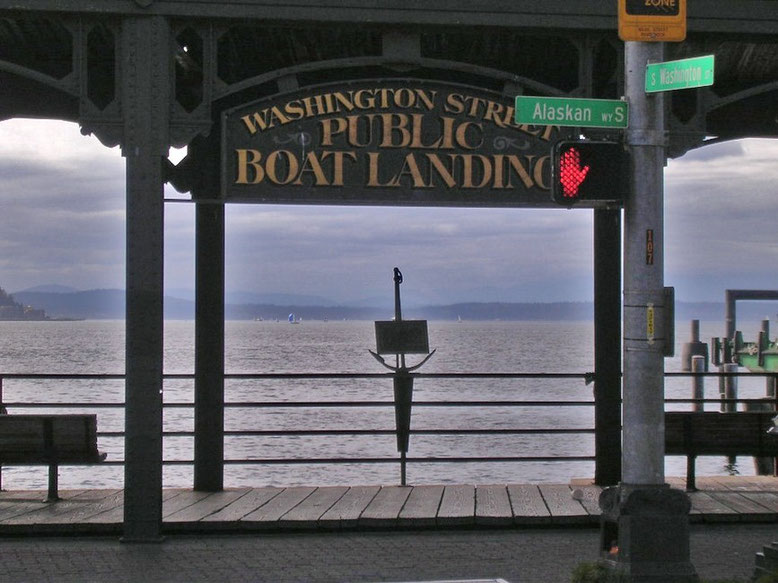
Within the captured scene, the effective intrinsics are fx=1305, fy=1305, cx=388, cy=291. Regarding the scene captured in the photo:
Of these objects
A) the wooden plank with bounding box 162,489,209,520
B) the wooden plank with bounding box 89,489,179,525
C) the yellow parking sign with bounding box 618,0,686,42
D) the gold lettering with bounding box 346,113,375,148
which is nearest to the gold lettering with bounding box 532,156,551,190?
the gold lettering with bounding box 346,113,375,148

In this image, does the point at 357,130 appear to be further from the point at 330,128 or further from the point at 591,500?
the point at 591,500

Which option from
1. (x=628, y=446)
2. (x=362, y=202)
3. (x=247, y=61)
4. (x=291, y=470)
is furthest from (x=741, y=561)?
(x=291, y=470)

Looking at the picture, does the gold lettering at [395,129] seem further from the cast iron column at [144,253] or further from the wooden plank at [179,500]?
the wooden plank at [179,500]

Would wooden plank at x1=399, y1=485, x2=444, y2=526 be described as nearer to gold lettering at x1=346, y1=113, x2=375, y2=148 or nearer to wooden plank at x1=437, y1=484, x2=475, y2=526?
wooden plank at x1=437, y1=484, x2=475, y2=526

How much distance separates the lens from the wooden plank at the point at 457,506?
450 inches

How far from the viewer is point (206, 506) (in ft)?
39.4

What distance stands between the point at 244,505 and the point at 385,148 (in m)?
3.53

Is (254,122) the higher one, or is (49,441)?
(254,122)

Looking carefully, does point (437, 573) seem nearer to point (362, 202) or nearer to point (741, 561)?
point (741, 561)

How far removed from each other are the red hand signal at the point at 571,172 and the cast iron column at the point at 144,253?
3.88 metres

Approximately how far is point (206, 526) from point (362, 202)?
313 cm

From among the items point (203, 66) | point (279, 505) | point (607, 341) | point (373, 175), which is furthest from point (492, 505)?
point (203, 66)

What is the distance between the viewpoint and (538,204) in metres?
11.8

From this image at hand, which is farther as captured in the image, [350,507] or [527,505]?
[527,505]
